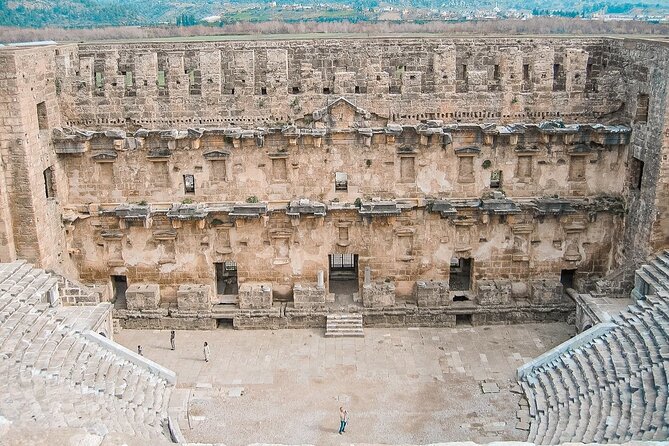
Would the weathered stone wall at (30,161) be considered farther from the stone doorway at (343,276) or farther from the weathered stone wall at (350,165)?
the stone doorway at (343,276)

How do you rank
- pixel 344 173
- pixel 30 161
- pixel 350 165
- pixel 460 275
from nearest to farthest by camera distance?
pixel 30 161, pixel 350 165, pixel 344 173, pixel 460 275

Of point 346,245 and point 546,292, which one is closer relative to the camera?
point 346,245

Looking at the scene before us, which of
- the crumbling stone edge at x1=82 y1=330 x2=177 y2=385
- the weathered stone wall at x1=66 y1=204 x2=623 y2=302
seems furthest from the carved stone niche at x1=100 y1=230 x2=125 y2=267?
the crumbling stone edge at x1=82 y1=330 x2=177 y2=385

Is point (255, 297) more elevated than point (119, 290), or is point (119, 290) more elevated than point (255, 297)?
point (255, 297)

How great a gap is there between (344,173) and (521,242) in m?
5.71

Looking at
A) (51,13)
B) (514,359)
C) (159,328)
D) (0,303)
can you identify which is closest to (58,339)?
(0,303)

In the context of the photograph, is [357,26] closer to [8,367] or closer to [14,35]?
[14,35]

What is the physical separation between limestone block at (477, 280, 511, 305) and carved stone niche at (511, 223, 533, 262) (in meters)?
0.90

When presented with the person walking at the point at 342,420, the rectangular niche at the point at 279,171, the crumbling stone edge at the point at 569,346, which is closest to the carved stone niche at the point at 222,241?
the rectangular niche at the point at 279,171

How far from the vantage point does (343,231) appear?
2058cm

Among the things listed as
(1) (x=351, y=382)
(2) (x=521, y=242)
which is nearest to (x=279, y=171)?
(1) (x=351, y=382)

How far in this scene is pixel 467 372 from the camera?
18375 millimetres

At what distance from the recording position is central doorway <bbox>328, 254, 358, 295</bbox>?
72.3 feet

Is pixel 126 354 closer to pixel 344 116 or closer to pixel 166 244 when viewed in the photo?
pixel 166 244
